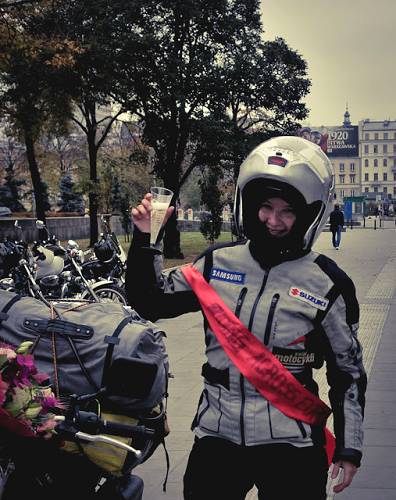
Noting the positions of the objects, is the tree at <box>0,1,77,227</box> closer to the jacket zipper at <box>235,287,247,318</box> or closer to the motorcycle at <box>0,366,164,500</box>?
the motorcycle at <box>0,366,164,500</box>

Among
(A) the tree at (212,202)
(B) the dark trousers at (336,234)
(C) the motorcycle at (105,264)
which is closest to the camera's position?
(C) the motorcycle at (105,264)

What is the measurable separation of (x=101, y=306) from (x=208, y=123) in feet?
72.0

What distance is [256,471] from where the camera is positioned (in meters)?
2.34

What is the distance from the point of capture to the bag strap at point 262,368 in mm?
2332

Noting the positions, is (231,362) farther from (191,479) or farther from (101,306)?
(101,306)

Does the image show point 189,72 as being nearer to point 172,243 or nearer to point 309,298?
point 172,243

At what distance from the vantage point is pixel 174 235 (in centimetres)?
2539

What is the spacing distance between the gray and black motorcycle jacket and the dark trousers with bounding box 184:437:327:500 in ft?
0.10

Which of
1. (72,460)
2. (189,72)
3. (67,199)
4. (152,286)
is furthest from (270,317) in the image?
(67,199)

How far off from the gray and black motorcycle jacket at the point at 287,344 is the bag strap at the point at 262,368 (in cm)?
2

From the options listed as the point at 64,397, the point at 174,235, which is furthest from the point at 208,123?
the point at 64,397

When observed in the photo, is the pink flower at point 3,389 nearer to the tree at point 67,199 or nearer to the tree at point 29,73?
the tree at point 29,73

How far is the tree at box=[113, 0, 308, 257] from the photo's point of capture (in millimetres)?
24359

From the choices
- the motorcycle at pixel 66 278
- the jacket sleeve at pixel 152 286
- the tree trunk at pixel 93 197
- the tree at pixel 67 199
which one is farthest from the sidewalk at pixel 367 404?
the tree at pixel 67 199
